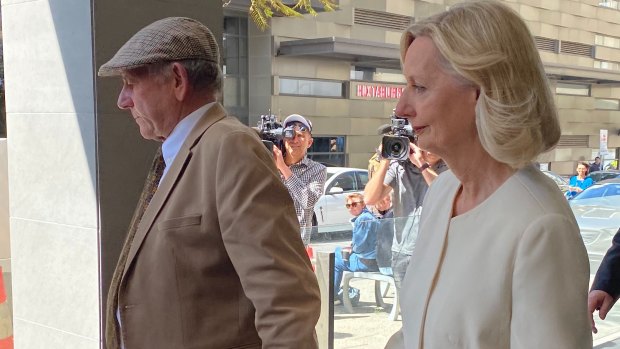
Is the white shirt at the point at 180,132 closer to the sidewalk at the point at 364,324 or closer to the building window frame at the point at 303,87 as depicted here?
the sidewalk at the point at 364,324

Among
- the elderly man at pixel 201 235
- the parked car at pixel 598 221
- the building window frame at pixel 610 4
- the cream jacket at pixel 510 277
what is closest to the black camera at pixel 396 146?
the parked car at pixel 598 221

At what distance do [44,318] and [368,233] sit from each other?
2.34 meters

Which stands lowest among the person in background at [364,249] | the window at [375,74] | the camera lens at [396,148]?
the person in background at [364,249]

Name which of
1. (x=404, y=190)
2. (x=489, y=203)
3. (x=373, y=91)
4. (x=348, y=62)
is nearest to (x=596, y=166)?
(x=373, y=91)

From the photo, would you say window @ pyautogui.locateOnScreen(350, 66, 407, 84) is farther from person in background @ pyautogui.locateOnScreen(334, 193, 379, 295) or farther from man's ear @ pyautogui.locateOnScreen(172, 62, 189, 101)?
man's ear @ pyautogui.locateOnScreen(172, 62, 189, 101)

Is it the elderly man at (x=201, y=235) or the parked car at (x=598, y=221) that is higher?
the elderly man at (x=201, y=235)

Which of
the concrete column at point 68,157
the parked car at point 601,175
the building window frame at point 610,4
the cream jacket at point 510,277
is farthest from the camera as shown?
the building window frame at point 610,4

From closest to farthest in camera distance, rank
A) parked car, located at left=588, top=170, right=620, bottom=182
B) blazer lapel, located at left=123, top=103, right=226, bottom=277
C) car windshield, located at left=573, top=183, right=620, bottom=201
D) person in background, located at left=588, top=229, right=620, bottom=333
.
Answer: blazer lapel, located at left=123, top=103, right=226, bottom=277 → person in background, located at left=588, top=229, right=620, bottom=333 → car windshield, located at left=573, top=183, right=620, bottom=201 → parked car, located at left=588, top=170, right=620, bottom=182

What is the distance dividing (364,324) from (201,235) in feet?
11.4

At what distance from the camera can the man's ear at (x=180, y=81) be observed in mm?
2027

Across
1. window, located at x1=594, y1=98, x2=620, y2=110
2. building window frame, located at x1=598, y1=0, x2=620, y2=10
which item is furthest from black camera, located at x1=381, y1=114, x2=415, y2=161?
window, located at x1=594, y1=98, x2=620, y2=110

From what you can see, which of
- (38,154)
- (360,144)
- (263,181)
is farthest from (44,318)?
(360,144)

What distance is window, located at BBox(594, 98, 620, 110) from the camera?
1590 inches

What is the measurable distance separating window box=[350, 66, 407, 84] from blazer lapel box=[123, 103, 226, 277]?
85.4 ft
